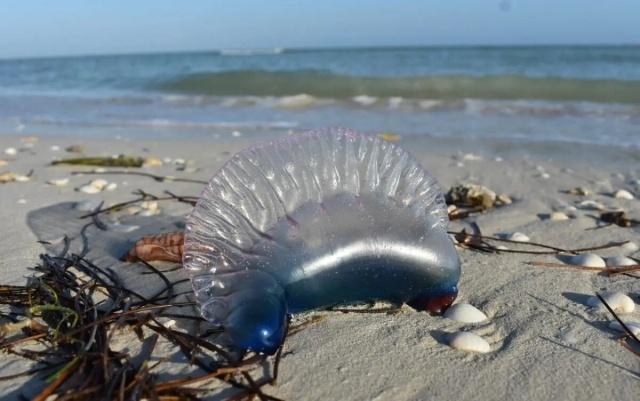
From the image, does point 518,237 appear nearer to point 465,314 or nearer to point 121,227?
point 465,314

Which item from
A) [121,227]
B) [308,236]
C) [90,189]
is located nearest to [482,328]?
[308,236]

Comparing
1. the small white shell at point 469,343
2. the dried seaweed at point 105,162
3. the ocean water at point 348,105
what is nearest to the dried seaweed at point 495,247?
the small white shell at point 469,343

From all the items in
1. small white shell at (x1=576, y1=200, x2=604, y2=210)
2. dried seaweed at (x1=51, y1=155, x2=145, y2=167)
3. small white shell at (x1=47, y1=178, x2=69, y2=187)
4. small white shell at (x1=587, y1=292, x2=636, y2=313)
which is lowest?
dried seaweed at (x1=51, y1=155, x2=145, y2=167)

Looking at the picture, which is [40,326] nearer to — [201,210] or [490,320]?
[201,210]

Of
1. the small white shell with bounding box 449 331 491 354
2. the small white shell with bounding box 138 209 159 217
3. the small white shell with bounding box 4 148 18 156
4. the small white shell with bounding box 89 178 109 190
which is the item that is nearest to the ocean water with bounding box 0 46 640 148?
the small white shell with bounding box 4 148 18 156

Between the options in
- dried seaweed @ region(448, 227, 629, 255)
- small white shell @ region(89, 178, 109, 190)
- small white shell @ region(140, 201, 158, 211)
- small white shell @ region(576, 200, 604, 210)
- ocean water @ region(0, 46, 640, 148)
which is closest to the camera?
dried seaweed @ region(448, 227, 629, 255)

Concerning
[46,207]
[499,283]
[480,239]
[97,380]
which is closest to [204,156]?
[46,207]

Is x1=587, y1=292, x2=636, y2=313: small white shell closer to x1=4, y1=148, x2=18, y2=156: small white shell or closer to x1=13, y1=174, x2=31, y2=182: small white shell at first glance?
x1=13, y1=174, x2=31, y2=182: small white shell
